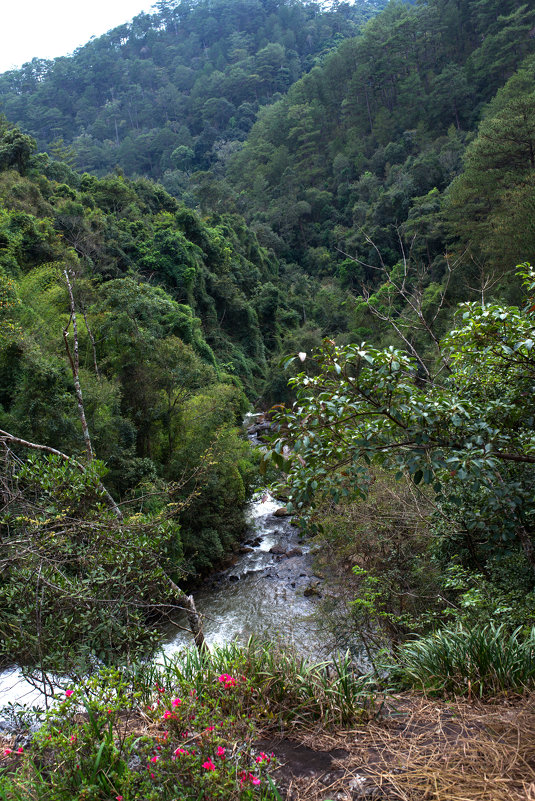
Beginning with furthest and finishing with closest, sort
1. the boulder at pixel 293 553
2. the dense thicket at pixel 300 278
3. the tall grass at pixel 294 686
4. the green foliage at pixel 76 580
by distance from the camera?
1. the boulder at pixel 293 553
2. the green foliage at pixel 76 580
3. the dense thicket at pixel 300 278
4. the tall grass at pixel 294 686

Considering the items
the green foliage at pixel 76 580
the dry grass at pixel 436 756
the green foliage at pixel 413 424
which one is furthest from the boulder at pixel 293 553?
the dry grass at pixel 436 756

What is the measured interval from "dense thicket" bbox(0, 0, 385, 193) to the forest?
2158 cm

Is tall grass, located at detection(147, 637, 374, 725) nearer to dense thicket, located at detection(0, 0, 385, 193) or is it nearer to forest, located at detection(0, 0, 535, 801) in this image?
forest, located at detection(0, 0, 535, 801)

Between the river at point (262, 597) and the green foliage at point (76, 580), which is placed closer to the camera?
the green foliage at point (76, 580)

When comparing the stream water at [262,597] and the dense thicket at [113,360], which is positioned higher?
the dense thicket at [113,360]

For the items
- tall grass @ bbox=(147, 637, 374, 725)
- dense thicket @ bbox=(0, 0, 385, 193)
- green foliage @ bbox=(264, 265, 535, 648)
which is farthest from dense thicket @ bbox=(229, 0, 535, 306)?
tall grass @ bbox=(147, 637, 374, 725)

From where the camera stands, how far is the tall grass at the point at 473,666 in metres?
3.14

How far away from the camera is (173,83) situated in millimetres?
81000

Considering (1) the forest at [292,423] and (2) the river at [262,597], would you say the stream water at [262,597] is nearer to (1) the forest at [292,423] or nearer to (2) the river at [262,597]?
(2) the river at [262,597]

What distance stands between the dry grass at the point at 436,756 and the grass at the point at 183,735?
0.22m

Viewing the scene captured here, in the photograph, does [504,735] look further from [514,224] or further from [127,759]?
[514,224]

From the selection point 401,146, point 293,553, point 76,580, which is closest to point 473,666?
point 76,580

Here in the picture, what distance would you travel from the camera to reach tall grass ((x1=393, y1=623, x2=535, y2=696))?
3.14m

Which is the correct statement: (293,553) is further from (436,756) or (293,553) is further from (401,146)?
(401,146)
